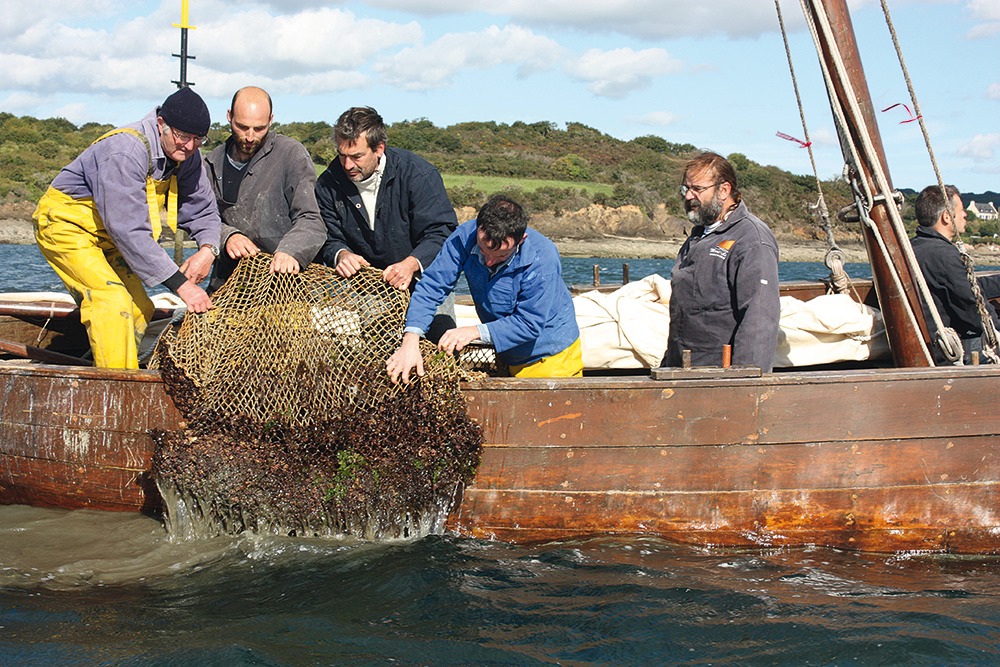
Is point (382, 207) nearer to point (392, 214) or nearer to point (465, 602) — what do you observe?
point (392, 214)

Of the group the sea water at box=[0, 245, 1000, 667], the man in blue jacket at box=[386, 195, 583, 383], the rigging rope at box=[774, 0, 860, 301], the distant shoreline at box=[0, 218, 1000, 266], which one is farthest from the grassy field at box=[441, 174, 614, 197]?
the sea water at box=[0, 245, 1000, 667]

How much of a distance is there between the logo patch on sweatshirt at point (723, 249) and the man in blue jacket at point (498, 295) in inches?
34.3

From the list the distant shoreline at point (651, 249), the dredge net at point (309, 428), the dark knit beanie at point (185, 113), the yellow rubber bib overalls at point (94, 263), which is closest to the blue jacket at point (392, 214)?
the dredge net at point (309, 428)

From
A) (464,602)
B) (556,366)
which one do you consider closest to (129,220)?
(556,366)

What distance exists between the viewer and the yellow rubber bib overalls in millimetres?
5871

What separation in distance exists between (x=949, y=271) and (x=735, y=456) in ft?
7.64

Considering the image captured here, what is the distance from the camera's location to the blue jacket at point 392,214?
20.0 ft

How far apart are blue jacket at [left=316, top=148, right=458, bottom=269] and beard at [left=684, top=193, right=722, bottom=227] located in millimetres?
1451

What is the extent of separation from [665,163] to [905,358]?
101m

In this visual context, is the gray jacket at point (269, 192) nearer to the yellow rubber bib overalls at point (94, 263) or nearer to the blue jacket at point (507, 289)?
the yellow rubber bib overalls at point (94, 263)

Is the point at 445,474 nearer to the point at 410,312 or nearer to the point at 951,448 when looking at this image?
the point at 410,312

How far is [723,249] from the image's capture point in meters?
5.49

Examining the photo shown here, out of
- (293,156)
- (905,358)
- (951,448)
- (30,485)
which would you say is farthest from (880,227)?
(30,485)

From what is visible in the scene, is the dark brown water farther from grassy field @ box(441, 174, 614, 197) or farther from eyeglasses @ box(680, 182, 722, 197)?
grassy field @ box(441, 174, 614, 197)
